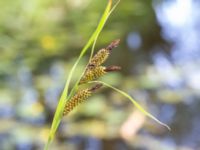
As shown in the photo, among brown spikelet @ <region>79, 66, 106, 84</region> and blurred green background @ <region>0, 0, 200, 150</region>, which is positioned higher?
brown spikelet @ <region>79, 66, 106, 84</region>

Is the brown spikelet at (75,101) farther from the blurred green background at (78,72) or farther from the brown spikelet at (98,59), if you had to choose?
the blurred green background at (78,72)

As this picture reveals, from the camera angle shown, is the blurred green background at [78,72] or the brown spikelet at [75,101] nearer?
the brown spikelet at [75,101]

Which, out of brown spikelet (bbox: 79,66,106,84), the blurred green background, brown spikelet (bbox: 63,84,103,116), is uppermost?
brown spikelet (bbox: 79,66,106,84)

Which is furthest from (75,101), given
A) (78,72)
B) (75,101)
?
(78,72)

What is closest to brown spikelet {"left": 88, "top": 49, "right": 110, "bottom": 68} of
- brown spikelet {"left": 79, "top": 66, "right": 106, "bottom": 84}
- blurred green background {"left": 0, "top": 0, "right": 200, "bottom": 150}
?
brown spikelet {"left": 79, "top": 66, "right": 106, "bottom": 84}

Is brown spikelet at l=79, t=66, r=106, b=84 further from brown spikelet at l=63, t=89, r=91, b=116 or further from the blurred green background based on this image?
the blurred green background

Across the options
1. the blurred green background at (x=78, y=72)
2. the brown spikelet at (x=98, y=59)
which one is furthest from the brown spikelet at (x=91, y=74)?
the blurred green background at (x=78, y=72)

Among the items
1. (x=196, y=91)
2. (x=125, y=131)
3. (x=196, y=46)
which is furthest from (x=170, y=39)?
(x=125, y=131)

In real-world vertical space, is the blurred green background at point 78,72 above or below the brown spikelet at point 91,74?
below

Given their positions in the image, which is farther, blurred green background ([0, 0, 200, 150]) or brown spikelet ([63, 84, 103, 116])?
blurred green background ([0, 0, 200, 150])
